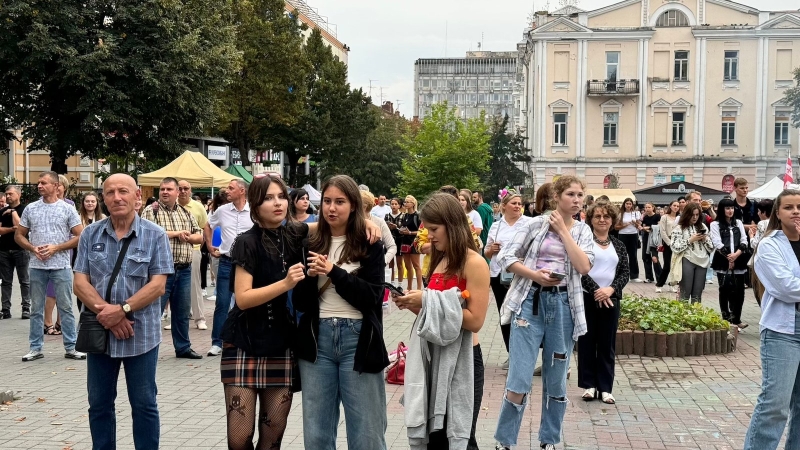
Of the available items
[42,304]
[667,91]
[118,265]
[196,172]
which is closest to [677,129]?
[667,91]

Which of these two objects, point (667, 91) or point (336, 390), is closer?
point (336, 390)

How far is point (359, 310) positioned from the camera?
466 cm

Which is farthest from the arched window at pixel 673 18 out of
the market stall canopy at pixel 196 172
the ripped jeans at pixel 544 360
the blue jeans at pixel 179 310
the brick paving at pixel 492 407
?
the ripped jeans at pixel 544 360

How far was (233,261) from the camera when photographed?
4.80m

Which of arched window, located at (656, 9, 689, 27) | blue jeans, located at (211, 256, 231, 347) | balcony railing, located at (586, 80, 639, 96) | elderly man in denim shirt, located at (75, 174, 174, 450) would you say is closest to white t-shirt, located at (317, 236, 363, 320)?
elderly man in denim shirt, located at (75, 174, 174, 450)

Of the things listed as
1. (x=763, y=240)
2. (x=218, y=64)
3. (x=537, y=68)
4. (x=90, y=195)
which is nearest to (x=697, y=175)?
(x=537, y=68)

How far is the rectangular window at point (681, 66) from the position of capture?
58.6m

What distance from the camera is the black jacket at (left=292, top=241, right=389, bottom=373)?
457 centimetres

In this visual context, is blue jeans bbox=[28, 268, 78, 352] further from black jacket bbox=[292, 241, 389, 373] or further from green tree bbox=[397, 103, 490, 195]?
green tree bbox=[397, 103, 490, 195]

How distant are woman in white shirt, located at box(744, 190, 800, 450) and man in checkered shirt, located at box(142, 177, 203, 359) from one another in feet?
21.5

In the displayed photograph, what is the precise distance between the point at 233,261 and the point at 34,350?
6211mm

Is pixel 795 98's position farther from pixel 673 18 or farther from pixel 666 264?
pixel 666 264

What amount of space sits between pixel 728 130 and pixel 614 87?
27.1 ft

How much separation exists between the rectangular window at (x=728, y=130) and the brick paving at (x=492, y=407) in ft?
170
